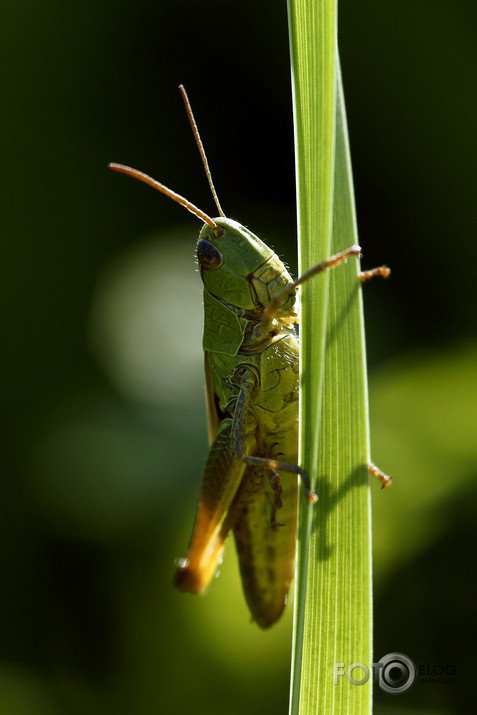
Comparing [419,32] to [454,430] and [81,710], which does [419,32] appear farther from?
[81,710]

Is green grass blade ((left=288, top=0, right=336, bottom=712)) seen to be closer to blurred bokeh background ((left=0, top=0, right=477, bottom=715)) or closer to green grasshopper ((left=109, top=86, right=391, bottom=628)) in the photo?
green grasshopper ((left=109, top=86, right=391, bottom=628))

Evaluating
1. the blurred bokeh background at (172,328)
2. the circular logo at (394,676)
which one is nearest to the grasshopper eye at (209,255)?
the blurred bokeh background at (172,328)

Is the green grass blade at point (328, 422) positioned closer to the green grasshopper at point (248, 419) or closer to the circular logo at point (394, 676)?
the circular logo at point (394, 676)

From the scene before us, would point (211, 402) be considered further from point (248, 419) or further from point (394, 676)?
point (394, 676)

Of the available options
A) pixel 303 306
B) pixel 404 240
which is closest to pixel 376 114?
pixel 404 240

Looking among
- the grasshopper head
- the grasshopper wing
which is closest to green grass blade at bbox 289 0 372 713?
the grasshopper head
